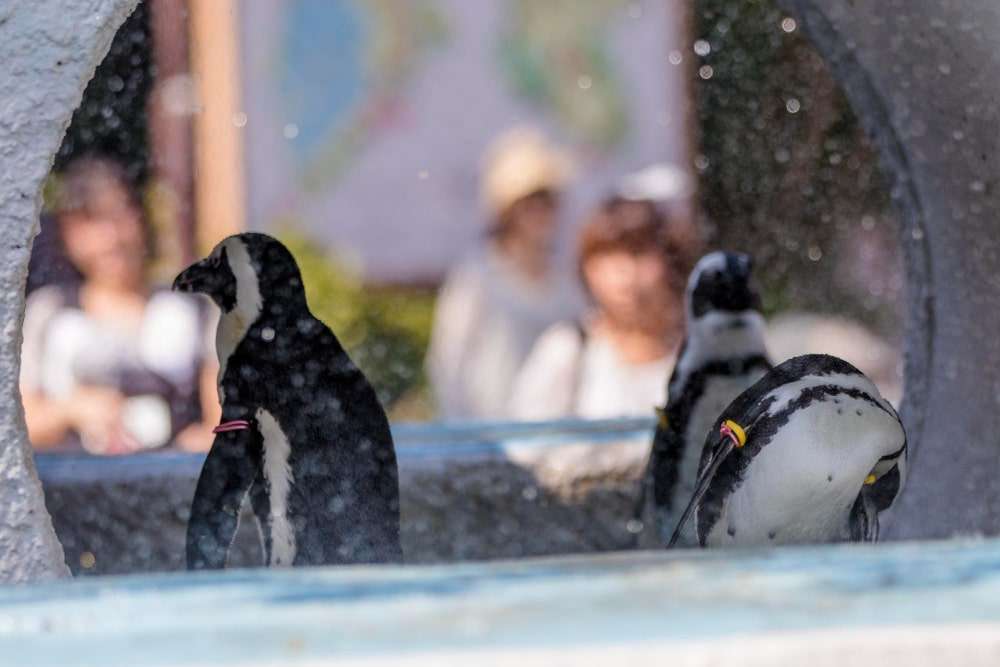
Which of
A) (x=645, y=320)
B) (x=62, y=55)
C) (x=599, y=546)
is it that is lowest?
(x=599, y=546)

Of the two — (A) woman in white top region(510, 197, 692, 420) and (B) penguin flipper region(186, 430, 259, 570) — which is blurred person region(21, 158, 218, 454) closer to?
(A) woman in white top region(510, 197, 692, 420)

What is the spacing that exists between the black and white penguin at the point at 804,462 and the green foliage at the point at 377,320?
12.2 ft

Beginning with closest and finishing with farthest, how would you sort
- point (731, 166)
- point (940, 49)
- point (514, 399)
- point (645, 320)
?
point (940, 49) → point (645, 320) → point (514, 399) → point (731, 166)

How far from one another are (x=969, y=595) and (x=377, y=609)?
1.03ft

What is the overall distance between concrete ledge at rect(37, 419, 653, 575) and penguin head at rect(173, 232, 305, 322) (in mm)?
500

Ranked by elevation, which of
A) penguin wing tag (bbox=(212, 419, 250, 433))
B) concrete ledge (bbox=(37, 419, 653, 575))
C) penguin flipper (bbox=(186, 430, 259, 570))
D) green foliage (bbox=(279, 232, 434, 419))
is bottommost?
green foliage (bbox=(279, 232, 434, 419))

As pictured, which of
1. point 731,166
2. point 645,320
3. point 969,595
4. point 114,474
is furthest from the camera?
point 731,166

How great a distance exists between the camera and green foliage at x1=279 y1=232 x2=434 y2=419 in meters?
5.57

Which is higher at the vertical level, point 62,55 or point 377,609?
point 62,55

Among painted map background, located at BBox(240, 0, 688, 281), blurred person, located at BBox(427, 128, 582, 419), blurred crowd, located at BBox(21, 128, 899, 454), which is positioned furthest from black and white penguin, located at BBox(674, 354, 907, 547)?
painted map background, located at BBox(240, 0, 688, 281)

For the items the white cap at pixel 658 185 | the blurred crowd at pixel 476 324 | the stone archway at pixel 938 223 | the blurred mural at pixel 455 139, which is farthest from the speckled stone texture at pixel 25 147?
the blurred mural at pixel 455 139

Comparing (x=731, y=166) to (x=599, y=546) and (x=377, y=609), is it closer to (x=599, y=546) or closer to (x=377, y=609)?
(x=599, y=546)

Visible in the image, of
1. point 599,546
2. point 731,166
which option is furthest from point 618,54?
point 599,546

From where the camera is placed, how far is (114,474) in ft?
7.63
